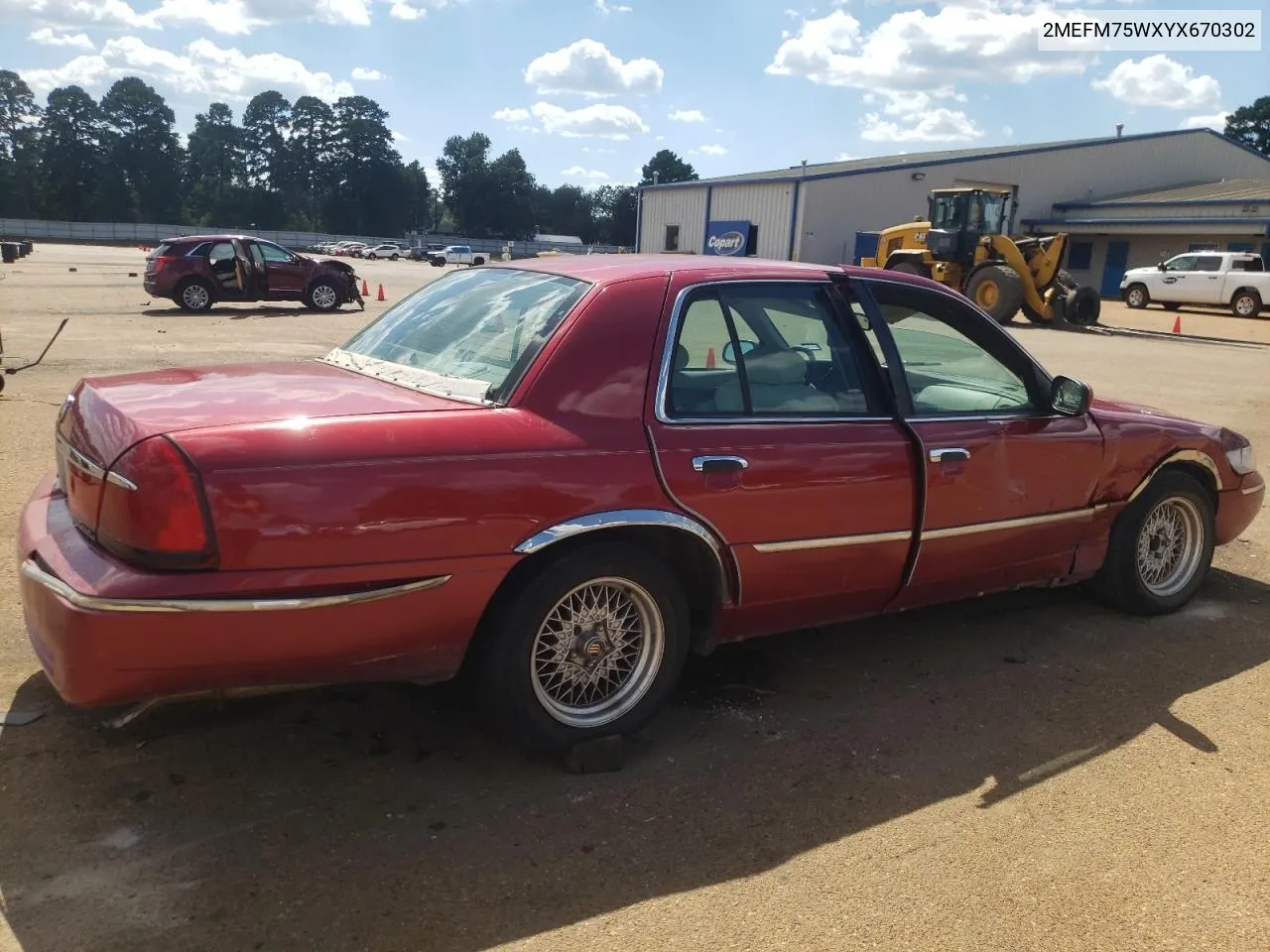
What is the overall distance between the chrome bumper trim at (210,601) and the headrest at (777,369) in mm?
1342

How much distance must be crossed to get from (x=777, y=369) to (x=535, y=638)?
52.0 inches

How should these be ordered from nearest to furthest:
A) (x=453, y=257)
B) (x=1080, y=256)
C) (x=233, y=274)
A: 1. (x=233, y=274)
2. (x=1080, y=256)
3. (x=453, y=257)

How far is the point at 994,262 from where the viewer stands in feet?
76.1

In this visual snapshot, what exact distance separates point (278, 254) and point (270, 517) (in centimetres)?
1830

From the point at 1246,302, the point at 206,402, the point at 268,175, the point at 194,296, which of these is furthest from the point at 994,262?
the point at 268,175

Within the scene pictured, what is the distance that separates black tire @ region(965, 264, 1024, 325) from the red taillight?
21.7 meters

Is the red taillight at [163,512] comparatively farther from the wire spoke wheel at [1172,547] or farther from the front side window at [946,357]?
the wire spoke wheel at [1172,547]

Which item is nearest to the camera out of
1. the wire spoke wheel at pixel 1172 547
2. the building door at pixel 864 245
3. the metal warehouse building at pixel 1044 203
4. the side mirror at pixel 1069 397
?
the side mirror at pixel 1069 397

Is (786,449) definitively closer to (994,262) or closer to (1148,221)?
(994,262)

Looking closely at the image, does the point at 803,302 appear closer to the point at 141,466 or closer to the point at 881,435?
the point at 881,435

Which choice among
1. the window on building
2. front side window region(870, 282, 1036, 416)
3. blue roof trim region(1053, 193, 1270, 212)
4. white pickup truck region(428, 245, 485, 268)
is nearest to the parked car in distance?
white pickup truck region(428, 245, 485, 268)

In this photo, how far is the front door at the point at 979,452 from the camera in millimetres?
3752

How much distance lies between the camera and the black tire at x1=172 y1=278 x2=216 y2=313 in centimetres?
1827

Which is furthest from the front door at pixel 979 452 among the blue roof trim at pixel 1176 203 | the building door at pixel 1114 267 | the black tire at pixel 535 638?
the building door at pixel 1114 267
